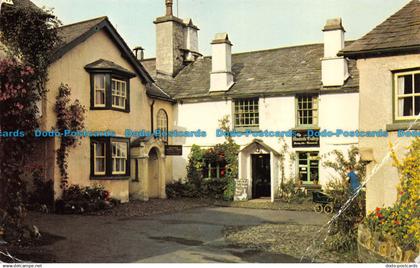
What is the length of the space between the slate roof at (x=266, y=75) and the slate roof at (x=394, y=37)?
896 cm

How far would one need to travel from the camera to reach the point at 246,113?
24250mm

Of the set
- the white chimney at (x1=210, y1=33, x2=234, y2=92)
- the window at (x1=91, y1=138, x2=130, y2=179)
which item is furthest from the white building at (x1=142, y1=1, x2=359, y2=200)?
the window at (x1=91, y1=138, x2=130, y2=179)

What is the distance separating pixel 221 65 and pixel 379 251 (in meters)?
17.5

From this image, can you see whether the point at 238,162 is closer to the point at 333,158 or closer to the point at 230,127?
the point at 230,127

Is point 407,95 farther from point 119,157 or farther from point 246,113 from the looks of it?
point 246,113

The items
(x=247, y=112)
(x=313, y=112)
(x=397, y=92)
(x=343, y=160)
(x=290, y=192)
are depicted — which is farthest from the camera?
(x=247, y=112)

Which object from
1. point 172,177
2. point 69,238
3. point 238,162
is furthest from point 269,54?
point 69,238

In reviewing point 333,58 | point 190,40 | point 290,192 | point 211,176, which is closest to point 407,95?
point 333,58

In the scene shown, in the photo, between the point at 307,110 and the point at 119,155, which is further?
the point at 307,110

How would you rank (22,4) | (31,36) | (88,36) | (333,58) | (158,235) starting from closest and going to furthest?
1. (158,235)
2. (31,36)
3. (22,4)
4. (88,36)
5. (333,58)

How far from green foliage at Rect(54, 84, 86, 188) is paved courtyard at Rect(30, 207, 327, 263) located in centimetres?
214

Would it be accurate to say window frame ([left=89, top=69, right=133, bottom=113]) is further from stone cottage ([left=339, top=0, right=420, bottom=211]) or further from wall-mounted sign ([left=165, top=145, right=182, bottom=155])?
stone cottage ([left=339, top=0, right=420, bottom=211])

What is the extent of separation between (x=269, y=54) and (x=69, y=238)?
58.2 feet

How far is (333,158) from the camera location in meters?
21.7
